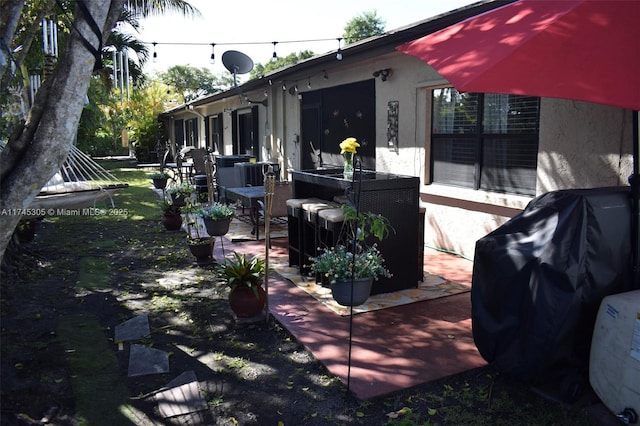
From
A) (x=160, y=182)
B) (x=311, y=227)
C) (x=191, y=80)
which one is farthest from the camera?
(x=191, y=80)

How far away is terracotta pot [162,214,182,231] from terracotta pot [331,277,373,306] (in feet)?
16.0

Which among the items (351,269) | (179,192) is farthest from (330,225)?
(179,192)

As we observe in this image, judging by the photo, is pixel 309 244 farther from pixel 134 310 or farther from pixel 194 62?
pixel 194 62

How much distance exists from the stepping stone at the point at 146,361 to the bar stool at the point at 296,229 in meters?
2.15

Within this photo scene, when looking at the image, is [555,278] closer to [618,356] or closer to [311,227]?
[618,356]

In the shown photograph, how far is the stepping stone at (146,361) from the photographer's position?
3436 millimetres

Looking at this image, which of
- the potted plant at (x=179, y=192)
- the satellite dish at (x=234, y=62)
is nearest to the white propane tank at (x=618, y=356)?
the potted plant at (x=179, y=192)

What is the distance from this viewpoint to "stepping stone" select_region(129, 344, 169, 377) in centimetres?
344

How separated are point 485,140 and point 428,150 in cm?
94

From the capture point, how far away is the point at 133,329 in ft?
13.7

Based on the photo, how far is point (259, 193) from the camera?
7.42 m

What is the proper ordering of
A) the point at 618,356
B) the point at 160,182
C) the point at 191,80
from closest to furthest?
the point at 618,356, the point at 160,182, the point at 191,80

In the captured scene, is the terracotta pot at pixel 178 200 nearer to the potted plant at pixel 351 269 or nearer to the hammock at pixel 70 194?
the hammock at pixel 70 194

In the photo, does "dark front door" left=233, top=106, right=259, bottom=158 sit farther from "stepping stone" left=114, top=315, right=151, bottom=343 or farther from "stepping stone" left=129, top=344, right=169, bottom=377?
"stepping stone" left=129, top=344, right=169, bottom=377
